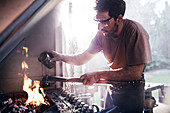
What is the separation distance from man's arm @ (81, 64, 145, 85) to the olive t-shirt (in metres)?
0.07

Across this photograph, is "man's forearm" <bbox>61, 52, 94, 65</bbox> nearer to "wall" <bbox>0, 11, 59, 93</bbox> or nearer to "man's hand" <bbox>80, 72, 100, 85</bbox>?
"man's hand" <bbox>80, 72, 100, 85</bbox>

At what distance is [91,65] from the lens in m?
11.2

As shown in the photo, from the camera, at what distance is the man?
1393mm

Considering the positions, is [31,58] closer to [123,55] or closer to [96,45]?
[96,45]

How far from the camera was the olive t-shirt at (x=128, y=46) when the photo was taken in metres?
1.42

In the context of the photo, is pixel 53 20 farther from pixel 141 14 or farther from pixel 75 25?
pixel 141 14

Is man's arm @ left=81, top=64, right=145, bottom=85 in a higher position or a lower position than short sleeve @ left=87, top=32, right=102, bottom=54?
lower

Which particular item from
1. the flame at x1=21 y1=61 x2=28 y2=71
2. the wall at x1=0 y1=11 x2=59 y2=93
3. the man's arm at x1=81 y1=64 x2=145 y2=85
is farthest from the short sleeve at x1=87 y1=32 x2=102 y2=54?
the flame at x1=21 y1=61 x2=28 y2=71

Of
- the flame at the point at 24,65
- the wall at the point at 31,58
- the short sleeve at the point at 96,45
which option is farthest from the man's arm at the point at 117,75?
the flame at the point at 24,65

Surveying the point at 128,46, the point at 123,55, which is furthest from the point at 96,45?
the point at 128,46

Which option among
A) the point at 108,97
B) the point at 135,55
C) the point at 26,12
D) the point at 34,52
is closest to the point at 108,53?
the point at 135,55

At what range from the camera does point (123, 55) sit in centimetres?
165

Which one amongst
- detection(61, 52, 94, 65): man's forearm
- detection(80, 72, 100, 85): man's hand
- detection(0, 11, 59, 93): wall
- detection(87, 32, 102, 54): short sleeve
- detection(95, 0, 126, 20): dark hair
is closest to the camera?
detection(80, 72, 100, 85): man's hand

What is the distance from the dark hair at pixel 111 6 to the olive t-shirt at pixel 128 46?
19 centimetres
